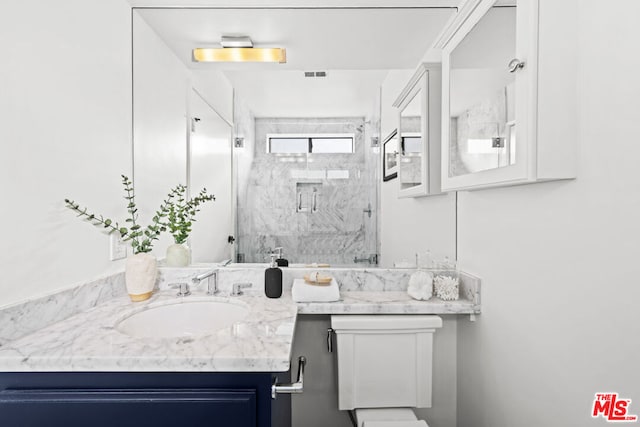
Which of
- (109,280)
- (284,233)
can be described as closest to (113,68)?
(109,280)

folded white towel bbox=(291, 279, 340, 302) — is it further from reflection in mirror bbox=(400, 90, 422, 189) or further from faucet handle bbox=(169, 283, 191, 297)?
reflection in mirror bbox=(400, 90, 422, 189)

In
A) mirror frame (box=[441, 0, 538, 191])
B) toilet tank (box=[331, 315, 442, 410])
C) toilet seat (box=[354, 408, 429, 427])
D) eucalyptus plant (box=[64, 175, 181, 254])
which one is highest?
mirror frame (box=[441, 0, 538, 191])

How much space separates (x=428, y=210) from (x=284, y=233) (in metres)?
0.70

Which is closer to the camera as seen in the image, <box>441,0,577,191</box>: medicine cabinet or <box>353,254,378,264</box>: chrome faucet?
<box>441,0,577,191</box>: medicine cabinet

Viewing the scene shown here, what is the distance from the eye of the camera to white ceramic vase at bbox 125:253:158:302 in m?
1.39

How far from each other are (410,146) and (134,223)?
1305 mm

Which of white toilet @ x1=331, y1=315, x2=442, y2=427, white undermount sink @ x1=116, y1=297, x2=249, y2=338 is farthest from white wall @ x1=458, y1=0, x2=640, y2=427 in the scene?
white undermount sink @ x1=116, y1=297, x2=249, y2=338

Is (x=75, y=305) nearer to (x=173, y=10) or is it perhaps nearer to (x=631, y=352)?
(x=173, y=10)

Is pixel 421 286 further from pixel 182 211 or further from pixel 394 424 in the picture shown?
pixel 182 211

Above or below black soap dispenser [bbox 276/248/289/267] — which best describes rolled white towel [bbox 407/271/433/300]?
below

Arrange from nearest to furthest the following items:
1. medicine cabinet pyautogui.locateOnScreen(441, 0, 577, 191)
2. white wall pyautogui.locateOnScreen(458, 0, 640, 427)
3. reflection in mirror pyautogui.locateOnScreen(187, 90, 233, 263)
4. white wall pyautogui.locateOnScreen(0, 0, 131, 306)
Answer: white wall pyautogui.locateOnScreen(458, 0, 640, 427) < medicine cabinet pyautogui.locateOnScreen(441, 0, 577, 191) < white wall pyautogui.locateOnScreen(0, 0, 131, 306) < reflection in mirror pyautogui.locateOnScreen(187, 90, 233, 263)

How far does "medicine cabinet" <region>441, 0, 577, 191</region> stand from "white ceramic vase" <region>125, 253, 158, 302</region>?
1.28 metres

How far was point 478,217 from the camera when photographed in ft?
4.66

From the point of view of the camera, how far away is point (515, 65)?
94 centimetres
